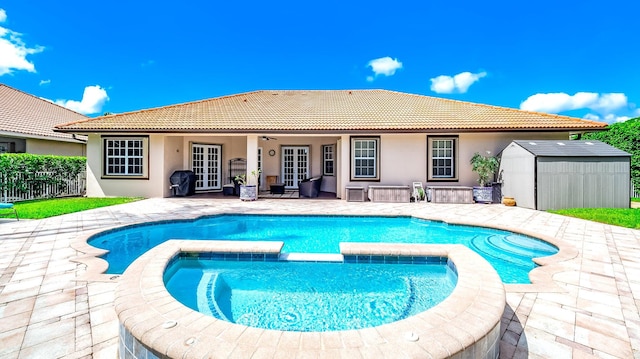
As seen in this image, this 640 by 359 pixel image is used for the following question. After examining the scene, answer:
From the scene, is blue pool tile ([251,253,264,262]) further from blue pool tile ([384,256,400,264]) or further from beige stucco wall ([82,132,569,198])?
beige stucco wall ([82,132,569,198])

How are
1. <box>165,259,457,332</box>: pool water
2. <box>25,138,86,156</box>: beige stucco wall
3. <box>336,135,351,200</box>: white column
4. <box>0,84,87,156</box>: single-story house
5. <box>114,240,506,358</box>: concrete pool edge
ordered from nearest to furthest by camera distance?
<box>114,240,506,358</box>: concrete pool edge
<box>165,259,457,332</box>: pool water
<box>336,135,351,200</box>: white column
<box>0,84,87,156</box>: single-story house
<box>25,138,86,156</box>: beige stucco wall

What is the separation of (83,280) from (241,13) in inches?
588

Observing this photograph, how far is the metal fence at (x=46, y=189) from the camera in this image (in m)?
11.2

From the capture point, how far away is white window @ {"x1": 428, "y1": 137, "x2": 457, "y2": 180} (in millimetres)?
12594

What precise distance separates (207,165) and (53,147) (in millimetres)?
8770

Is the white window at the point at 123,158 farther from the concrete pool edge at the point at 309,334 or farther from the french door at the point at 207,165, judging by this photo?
the concrete pool edge at the point at 309,334

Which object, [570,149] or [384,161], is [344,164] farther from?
Answer: [570,149]

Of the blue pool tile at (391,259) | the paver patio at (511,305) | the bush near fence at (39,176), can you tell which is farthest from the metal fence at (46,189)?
the blue pool tile at (391,259)

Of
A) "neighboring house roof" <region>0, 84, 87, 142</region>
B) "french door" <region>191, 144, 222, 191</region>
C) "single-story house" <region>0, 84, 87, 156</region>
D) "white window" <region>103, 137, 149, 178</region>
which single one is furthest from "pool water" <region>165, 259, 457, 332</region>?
"neighboring house roof" <region>0, 84, 87, 142</region>

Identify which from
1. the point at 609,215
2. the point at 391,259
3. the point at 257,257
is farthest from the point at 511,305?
the point at 609,215

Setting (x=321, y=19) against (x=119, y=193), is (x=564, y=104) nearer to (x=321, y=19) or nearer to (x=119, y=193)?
(x=321, y=19)

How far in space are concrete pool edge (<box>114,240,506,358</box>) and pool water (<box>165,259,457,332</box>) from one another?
2.77 ft

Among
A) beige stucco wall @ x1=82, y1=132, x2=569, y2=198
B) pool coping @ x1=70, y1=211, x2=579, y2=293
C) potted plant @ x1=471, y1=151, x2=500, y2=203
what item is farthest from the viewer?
beige stucco wall @ x1=82, y1=132, x2=569, y2=198

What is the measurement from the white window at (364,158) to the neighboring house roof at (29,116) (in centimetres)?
1547
